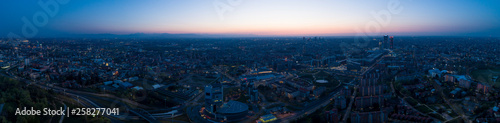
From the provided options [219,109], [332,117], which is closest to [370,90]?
[332,117]

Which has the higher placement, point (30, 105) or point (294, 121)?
point (30, 105)

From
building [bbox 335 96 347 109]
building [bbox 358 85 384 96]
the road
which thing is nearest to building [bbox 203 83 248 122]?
the road

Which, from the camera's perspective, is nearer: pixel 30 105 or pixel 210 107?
pixel 30 105

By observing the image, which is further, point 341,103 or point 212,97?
point 341,103

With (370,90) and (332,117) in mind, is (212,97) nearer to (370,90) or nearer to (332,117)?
(332,117)

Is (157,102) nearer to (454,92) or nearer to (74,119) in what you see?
(74,119)

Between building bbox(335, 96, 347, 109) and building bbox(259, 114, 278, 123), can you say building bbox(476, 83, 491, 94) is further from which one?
building bbox(259, 114, 278, 123)

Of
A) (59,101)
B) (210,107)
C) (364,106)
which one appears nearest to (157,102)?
(210,107)

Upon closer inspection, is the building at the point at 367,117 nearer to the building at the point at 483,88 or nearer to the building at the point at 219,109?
the building at the point at 219,109

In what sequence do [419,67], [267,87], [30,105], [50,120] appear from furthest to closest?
1. [419,67]
2. [267,87]
3. [30,105]
4. [50,120]

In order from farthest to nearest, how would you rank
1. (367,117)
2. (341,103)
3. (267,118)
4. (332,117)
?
1. (341,103)
2. (267,118)
3. (332,117)
4. (367,117)

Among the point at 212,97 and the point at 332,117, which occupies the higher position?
the point at 212,97
